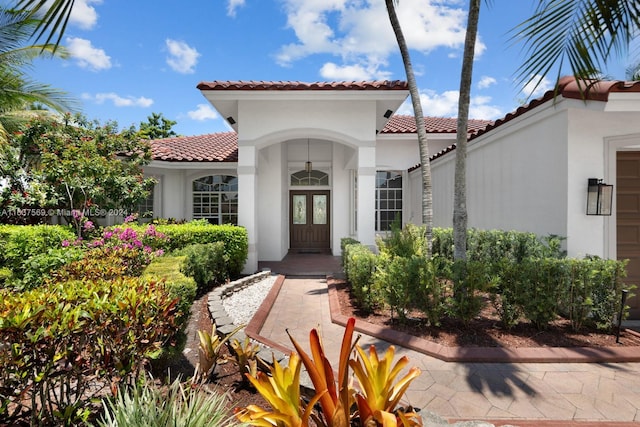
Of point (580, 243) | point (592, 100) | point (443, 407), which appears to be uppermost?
point (592, 100)

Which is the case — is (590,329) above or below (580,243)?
below

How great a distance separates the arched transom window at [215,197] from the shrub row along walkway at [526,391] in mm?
9355

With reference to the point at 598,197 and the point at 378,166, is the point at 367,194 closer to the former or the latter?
the point at 378,166

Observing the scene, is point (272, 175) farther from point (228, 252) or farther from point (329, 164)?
point (228, 252)

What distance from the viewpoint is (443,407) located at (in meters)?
2.89

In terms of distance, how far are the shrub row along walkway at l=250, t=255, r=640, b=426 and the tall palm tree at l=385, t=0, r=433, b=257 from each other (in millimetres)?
3010

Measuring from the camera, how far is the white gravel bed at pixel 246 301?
5328mm

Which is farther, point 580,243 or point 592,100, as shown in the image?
point 580,243

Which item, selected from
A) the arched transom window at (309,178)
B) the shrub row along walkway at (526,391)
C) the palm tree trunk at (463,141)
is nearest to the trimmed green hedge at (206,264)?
the shrub row along walkway at (526,391)

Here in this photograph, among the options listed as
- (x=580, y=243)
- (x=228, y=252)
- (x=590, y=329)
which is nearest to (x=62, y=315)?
(x=228, y=252)

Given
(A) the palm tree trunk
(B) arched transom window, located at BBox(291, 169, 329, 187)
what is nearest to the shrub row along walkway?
(A) the palm tree trunk

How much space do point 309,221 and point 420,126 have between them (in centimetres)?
715

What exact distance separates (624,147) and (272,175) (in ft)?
30.1

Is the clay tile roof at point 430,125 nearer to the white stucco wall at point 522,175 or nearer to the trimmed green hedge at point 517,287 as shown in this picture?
the white stucco wall at point 522,175
